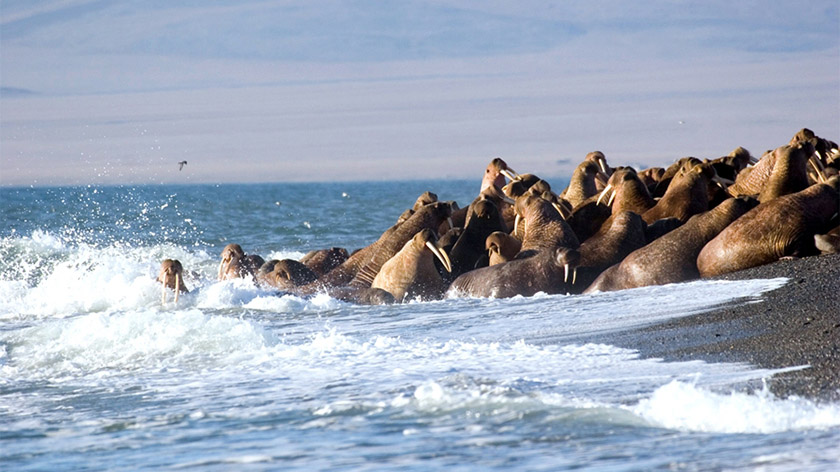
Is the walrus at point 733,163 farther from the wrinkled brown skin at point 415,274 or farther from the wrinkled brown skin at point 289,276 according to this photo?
the wrinkled brown skin at point 289,276

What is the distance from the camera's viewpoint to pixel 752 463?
4.63 m

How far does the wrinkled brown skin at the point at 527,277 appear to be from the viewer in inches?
445

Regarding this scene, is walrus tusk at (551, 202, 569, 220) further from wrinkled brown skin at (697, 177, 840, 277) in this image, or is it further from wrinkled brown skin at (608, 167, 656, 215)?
wrinkled brown skin at (697, 177, 840, 277)

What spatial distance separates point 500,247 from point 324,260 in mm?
3877

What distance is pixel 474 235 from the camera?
1312 centimetres

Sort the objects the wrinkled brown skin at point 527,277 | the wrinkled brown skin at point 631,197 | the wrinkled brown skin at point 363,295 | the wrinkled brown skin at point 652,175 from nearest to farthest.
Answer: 1. the wrinkled brown skin at point 527,277
2. the wrinkled brown skin at point 363,295
3. the wrinkled brown skin at point 631,197
4. the wrinkled brown skin at point 652,175

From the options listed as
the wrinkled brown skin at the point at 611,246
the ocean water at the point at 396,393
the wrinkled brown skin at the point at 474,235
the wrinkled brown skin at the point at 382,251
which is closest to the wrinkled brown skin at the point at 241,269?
the wrinkled brown skin at the point at 382,251

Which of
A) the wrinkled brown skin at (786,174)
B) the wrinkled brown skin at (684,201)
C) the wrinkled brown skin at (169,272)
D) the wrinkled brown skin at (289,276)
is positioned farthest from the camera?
the wrinkled brown skin at (169,272)

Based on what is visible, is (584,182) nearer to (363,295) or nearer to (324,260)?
(324,260)

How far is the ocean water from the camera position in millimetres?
5133

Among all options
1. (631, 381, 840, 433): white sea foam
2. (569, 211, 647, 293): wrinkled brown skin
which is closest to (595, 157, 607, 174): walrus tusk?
(569, 211, 647, 293): wrinkled brown skin

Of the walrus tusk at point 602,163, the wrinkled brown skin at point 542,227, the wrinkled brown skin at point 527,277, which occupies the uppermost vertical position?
the walrus tusk at point 602,163

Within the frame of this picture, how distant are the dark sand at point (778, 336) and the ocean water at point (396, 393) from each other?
0.64 feet

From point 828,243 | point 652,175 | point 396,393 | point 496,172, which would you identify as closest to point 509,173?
point 496,172
